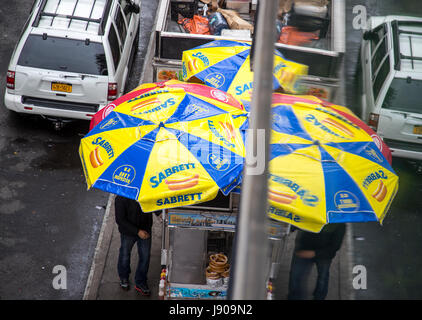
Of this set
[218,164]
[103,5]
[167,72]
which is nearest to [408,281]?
[218,164]

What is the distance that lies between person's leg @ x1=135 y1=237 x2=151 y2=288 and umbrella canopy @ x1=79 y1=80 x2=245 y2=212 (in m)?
1.29

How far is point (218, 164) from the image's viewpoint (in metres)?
4.12

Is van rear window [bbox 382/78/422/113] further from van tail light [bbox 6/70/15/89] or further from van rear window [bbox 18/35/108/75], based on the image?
van tail light [bbox 6/70/15/89]

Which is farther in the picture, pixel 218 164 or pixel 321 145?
pixel 218 164

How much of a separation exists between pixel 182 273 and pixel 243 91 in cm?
193

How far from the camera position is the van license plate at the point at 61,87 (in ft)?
24.6

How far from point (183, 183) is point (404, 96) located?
1634 mm

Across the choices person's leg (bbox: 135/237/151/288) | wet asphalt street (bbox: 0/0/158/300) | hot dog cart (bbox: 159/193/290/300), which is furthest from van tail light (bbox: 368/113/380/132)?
wet asphalt street (bbox: 0/0/158/300)

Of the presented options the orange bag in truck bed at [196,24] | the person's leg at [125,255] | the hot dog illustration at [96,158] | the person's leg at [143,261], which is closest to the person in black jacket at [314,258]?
the hot dog illustration at [96,158]

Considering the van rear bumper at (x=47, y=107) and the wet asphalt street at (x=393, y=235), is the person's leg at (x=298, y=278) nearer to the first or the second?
the wet asphalt street at (x=393, y=235)

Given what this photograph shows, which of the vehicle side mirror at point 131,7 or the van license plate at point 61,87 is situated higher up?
the vehicle side mirror at point 131,7

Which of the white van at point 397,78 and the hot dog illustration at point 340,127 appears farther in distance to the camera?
the hot dog illustration at point 340,127

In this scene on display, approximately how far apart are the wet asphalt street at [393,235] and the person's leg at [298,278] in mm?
238

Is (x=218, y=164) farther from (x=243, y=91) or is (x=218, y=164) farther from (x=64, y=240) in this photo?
(x=64, y=240)
